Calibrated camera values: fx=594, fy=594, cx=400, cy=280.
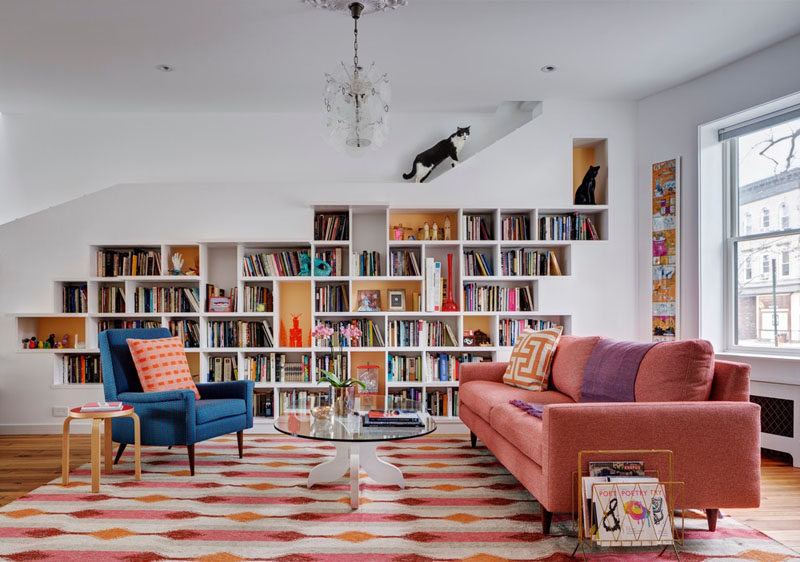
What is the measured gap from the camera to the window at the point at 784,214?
4344 millimetres

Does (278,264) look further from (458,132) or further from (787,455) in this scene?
(787,455)

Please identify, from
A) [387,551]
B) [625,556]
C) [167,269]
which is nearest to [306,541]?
[387,551]

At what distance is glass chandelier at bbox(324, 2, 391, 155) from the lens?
359 centimetres

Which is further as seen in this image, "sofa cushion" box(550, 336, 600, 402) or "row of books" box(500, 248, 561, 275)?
"row of books" box(500, 248, 561, 275)

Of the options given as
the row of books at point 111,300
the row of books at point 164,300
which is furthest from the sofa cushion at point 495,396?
the row of books at point 111,300

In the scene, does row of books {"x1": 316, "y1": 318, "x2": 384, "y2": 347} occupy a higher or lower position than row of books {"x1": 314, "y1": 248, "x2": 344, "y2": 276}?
lower

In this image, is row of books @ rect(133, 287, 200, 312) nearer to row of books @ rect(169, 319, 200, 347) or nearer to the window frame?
row of books @ rect(169, 319, 200, 347)

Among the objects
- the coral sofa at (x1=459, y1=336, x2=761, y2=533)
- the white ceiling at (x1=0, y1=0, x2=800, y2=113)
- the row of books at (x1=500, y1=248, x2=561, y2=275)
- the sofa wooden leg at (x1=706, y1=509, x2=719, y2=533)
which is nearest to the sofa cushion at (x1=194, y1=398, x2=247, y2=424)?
the coral sofa at (x1=459, y1=336, x2=761, y2=533)

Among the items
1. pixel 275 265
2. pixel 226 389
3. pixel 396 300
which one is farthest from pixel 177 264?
pixel 396 300

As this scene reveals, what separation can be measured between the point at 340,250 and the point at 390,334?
2.90 feet

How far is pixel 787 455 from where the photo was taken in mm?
4211

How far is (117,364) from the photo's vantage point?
158 inches

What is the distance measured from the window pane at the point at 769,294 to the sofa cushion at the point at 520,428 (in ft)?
7.54

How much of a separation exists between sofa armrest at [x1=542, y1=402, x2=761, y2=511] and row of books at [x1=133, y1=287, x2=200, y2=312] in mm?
3712
